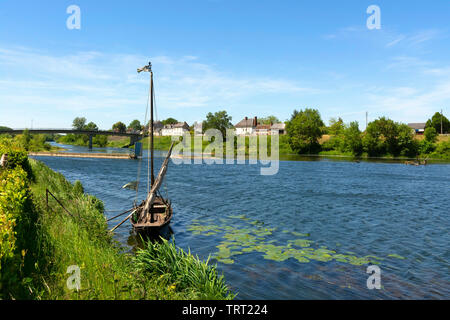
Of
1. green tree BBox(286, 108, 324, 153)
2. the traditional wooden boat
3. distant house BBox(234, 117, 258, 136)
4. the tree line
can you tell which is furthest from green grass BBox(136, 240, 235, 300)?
distant house BBox(234, 117, 258, 136)

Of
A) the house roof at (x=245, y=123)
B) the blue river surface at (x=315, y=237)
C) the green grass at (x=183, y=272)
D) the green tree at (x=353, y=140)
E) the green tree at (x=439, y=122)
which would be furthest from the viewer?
the house roof at (x=245, y=123)

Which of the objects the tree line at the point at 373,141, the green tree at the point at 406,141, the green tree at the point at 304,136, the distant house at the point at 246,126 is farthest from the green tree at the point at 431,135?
the distant house at the point at 246,126

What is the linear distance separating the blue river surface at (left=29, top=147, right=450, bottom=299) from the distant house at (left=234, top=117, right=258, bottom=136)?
438 ft

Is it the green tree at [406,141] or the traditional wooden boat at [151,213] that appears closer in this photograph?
the traditional wooden boat at [151,213]

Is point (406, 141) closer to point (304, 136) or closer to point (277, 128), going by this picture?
point (304, 136)

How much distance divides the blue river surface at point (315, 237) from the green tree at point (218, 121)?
129959mm

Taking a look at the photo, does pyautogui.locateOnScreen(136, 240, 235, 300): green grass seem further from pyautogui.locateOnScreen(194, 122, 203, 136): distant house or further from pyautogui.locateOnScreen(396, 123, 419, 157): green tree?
pyautogui.locateOnScreen(194, 122, 203, 136): distant house

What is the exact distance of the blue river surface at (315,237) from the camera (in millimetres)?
13984

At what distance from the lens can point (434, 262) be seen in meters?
16.8

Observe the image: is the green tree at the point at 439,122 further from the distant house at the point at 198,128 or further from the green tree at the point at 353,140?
the distant house at the point at 198,128

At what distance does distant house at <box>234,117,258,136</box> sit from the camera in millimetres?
172875
